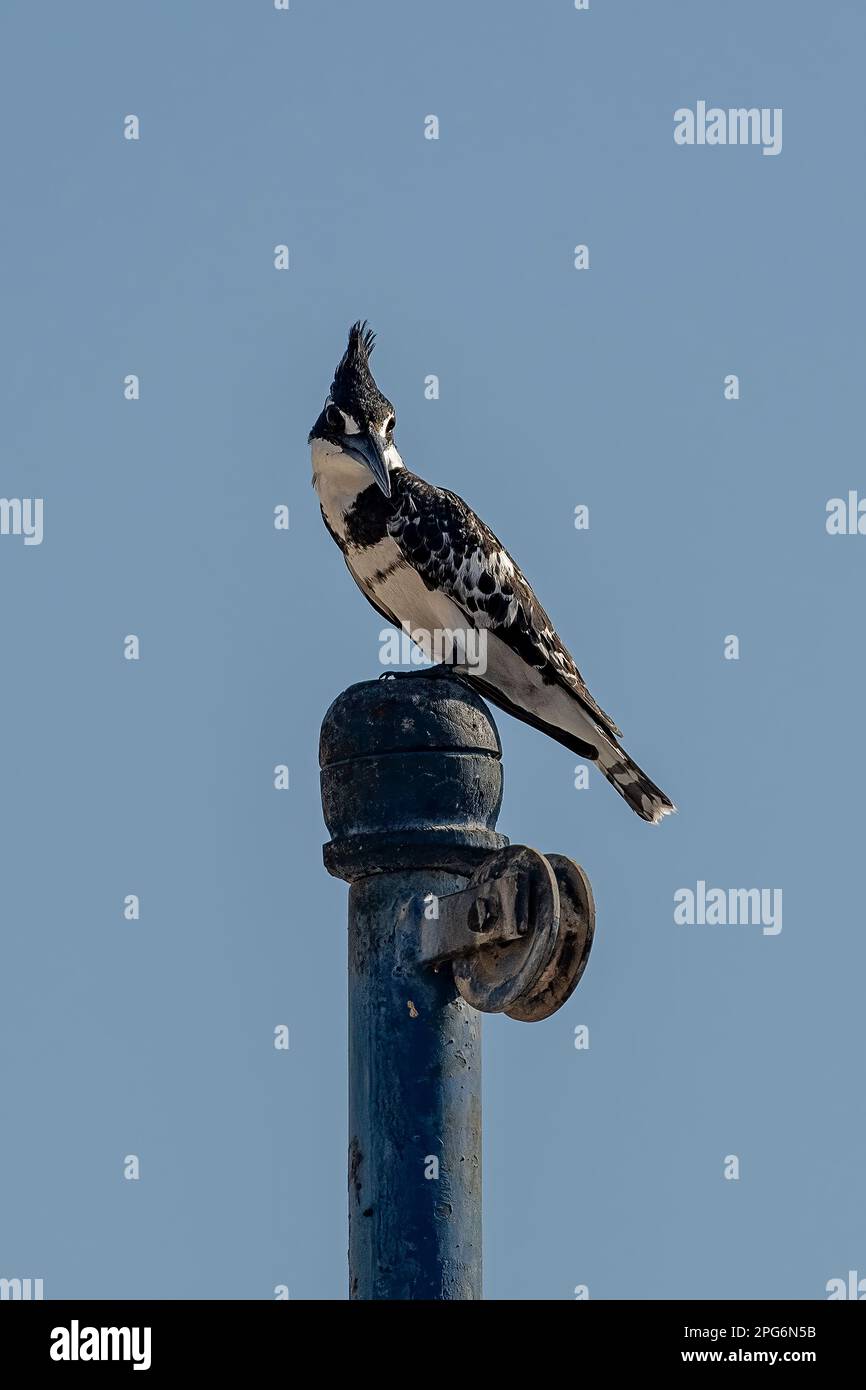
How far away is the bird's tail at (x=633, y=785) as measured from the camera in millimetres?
10453

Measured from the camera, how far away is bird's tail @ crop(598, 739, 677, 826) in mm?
10453

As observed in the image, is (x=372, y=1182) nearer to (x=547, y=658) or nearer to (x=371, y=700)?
(x=371, y=700)

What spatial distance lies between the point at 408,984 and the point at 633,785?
4522 millimetres

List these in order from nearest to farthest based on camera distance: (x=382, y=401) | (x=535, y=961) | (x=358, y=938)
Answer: (x=535, y=961) → (x=358, y=938) → (x=382, y=401)

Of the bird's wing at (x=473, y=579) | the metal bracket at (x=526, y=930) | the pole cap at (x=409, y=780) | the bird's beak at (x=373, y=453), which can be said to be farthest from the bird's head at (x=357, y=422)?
the metal bracket at (x=526, y=930)

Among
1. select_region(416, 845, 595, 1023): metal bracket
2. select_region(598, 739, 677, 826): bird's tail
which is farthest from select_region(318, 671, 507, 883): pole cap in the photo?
select_region(598, 739, 677, 826): bird's tail

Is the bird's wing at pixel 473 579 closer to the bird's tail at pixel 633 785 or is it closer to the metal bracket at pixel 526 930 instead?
the bird's tail at pixel 633 785

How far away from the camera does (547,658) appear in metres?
10.7

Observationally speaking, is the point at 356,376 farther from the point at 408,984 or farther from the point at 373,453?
the point at 408,984

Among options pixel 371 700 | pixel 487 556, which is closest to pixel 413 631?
pixel 487 556

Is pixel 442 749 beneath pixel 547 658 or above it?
beneath

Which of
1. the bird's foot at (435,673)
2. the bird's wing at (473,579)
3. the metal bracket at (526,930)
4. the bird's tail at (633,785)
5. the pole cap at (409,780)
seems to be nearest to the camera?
the metal bracket at (526,930)

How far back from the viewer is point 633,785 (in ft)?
34.5
